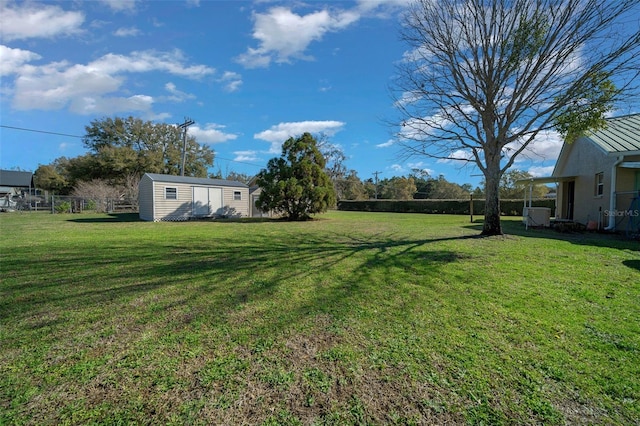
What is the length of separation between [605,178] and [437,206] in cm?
1802

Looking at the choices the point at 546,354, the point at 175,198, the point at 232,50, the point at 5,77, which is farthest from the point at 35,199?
the point at 546,354

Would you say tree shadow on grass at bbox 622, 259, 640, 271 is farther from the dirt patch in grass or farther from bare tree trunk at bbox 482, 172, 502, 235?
the dirt patch in grass

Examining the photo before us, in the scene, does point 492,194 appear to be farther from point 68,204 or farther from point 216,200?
point 68,204

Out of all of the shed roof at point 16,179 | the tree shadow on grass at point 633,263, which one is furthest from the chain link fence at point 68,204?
the tree shadow on grass at point 633,263

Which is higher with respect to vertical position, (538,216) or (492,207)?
(492,207)

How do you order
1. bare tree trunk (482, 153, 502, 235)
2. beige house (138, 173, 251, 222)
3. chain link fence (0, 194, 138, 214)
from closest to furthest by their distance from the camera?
bare tree trunk (482, 153, 502, 235) → beige house (138, 173, 251, 222) → chain link fence (0, 194, 138, 214)

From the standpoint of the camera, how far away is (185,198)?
18375mm

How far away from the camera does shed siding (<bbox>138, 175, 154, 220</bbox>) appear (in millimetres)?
17125

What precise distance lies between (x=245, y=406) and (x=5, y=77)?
606 inches

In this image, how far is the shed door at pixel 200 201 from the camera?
18.8 m

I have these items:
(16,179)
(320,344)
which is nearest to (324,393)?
(320,344)

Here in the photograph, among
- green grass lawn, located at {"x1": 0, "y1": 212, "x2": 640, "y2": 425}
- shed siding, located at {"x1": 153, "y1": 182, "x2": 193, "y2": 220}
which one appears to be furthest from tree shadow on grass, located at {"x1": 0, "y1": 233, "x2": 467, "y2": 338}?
shed siding, located at {"x1": 153, "y1": 182, "x2": 193, "y2": 220}

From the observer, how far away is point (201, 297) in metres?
3.74

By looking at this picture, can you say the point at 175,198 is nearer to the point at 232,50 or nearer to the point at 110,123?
the point at 232,50
